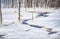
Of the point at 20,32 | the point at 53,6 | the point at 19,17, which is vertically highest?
the point at 53,6

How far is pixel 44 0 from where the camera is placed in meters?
2.40

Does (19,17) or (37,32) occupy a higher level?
(19,17)

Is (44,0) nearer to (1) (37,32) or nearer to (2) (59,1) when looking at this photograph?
(2) (59,1)

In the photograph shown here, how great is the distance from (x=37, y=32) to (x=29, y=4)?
481 millimetres

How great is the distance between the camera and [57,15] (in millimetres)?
2375

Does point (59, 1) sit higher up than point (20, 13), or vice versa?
point (59, 1)

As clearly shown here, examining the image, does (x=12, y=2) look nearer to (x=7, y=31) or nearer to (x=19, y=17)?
(x=19, y=17)

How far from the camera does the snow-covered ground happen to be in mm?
2348

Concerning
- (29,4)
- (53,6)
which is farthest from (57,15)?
(29,4)

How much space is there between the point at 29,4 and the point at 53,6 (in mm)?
395

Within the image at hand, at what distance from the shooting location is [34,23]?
2.41 metres

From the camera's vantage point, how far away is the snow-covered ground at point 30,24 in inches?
92.4

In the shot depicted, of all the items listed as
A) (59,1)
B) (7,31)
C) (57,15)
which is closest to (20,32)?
(7,31)

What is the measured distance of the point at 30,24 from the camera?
2.41m
